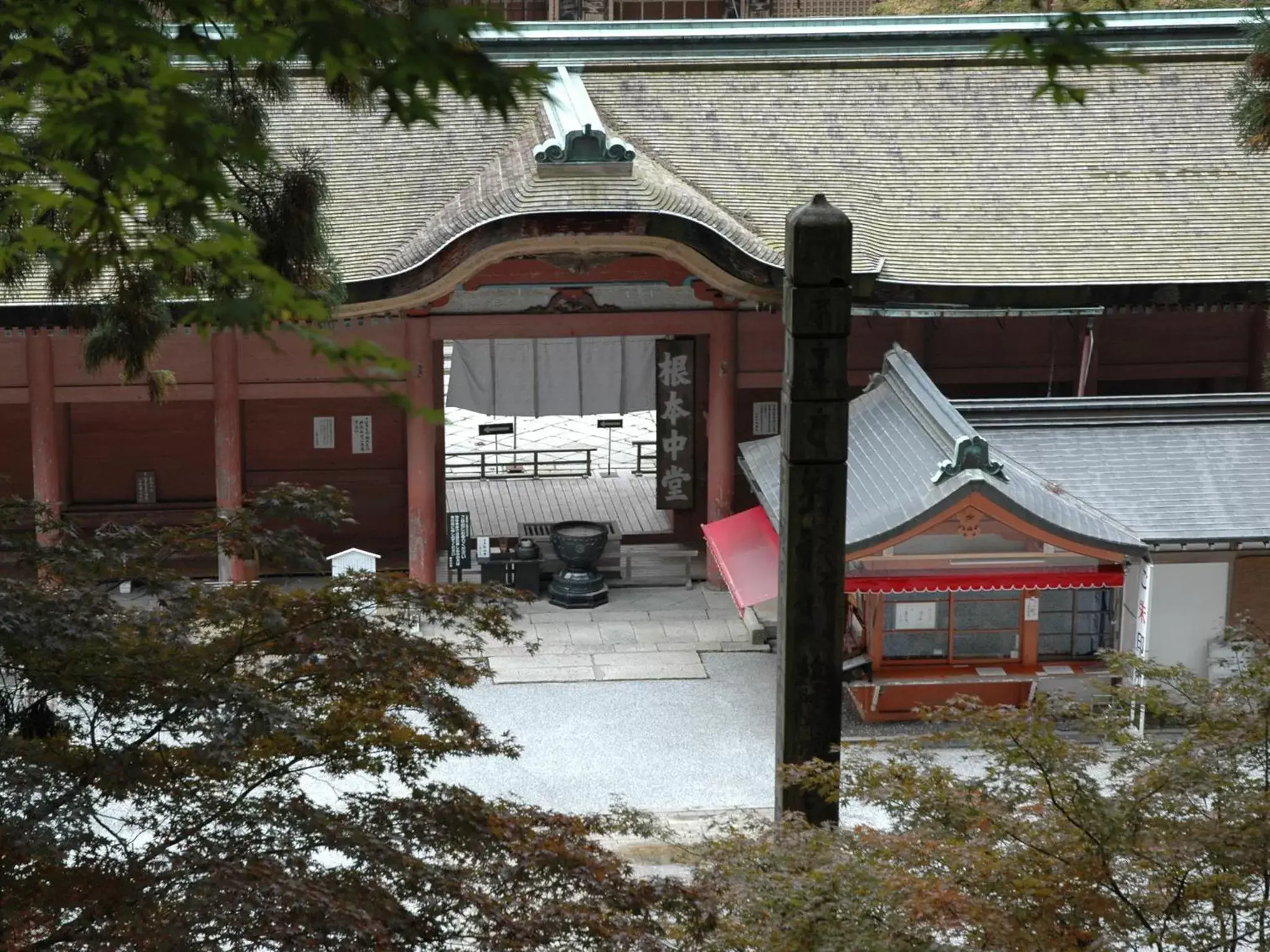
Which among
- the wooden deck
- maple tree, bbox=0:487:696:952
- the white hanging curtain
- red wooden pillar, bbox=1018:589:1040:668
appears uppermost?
the white hanging curtain

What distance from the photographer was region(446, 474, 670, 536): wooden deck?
19203mm

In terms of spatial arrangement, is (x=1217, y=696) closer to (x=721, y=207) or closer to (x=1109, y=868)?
A: (x=1109, y=868)

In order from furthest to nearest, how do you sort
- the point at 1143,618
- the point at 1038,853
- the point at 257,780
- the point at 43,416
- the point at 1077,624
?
the point at 43,416
the point at 1077,624
the point at 1143,618
the point at 257,780
the point at 1038,853

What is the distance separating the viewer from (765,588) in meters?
14.5

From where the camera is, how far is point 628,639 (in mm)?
15805

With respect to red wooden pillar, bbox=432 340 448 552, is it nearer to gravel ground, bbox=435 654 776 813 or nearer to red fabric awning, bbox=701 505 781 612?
red fabric awning, bbox=701 505 781 612

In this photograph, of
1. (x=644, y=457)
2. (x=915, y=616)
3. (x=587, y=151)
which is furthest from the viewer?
(x=644, y=457)

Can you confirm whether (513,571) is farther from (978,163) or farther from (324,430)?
(978,163)

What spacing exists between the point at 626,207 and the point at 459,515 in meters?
3.85

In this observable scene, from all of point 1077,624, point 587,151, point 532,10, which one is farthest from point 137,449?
point 532,10

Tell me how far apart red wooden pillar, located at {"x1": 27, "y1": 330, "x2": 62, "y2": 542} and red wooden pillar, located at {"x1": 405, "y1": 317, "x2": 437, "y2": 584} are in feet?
11.3

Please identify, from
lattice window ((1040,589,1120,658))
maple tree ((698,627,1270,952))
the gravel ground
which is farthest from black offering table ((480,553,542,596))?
maple tree ((698,627,1270,952))

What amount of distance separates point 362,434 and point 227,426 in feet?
6.12

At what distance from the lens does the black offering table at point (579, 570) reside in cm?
1656
